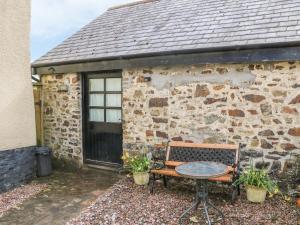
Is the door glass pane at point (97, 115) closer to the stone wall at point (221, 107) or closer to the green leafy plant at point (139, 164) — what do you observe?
the stone wall at point (221, 107)

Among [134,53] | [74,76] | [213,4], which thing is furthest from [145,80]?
[213,4]

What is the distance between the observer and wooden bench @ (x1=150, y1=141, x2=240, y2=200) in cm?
518

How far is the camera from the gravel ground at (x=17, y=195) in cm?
521

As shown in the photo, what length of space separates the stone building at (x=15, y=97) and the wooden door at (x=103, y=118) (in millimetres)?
1407

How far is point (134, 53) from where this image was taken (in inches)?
247

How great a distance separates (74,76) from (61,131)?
1522mm

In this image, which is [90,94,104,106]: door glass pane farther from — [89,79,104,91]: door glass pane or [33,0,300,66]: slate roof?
[33,0,300,66]: slate roof

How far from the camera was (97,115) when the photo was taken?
24.0 feet

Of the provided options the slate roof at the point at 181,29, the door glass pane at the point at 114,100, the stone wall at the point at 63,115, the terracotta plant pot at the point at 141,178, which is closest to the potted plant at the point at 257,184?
the terracotta plant pot at the point at 141,178

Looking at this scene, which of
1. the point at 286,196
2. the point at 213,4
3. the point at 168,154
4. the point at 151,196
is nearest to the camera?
the point at 286,196

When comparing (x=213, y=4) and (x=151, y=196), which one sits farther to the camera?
(x=213, y=4)

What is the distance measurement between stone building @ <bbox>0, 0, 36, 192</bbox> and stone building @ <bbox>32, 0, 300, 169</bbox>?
1.15m

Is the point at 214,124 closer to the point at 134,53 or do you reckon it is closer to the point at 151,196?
the point at 151,196

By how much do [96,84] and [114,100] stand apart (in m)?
0.68
